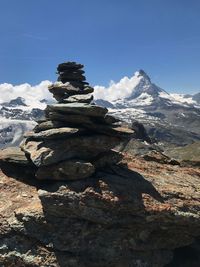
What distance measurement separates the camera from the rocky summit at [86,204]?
3353 cm

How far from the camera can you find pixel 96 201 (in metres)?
34.1

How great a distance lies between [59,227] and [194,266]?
12994 mm

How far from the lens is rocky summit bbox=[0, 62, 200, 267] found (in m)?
33.5

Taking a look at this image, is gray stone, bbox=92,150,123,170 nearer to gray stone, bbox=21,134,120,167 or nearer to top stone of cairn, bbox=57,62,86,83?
gray stone, bbox=21,134,120,167

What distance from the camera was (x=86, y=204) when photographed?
33.9 meters

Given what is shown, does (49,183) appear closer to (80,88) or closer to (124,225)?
(124,225)

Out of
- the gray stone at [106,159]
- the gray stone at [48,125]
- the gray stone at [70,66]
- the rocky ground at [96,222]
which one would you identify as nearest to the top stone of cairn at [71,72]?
the gray stone at [70,66]

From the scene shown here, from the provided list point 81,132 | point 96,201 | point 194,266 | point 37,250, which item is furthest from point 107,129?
point 194,266

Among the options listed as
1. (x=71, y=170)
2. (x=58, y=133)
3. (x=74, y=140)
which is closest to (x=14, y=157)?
(x=58, y=133)

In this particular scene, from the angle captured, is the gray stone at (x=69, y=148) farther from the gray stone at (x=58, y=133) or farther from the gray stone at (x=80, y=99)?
the gray stone at (x=80, y=99)

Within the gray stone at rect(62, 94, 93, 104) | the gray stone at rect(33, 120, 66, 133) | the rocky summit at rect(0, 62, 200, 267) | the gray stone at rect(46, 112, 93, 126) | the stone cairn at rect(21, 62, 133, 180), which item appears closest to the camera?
the rocky summit at rect(0, 62, 200, 267)

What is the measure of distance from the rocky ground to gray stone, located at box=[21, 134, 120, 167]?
6.96 ft

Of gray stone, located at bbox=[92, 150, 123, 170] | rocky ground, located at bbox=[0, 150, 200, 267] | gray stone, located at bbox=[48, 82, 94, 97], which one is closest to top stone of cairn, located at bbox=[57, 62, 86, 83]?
gray stone, located at bbox=[48, 82, 94, 97]

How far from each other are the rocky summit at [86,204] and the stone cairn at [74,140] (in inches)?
3.3
